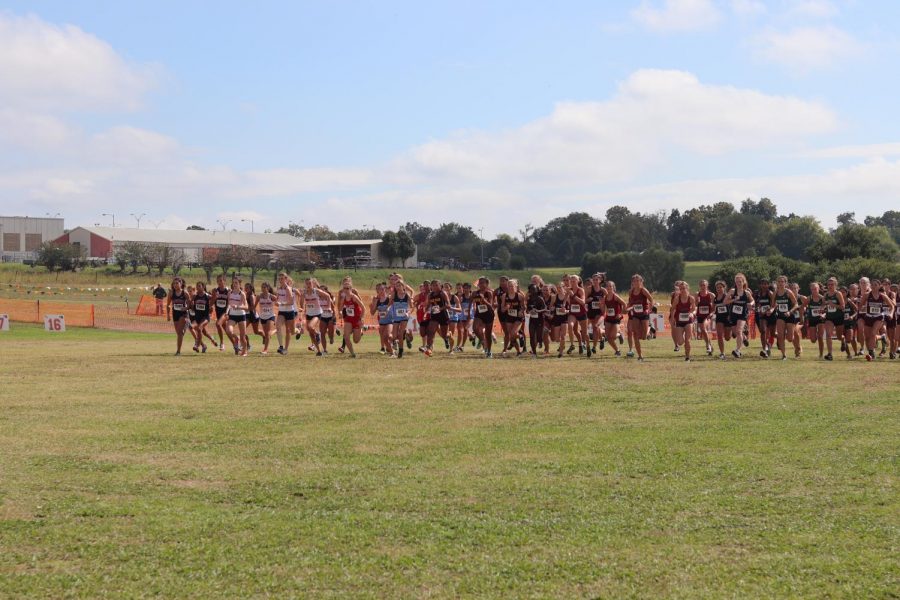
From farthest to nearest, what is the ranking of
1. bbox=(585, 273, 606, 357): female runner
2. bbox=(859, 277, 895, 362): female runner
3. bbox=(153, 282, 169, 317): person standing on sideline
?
1. bbox=(153, 282, 169, 317): person standing on sideline
2. bbox=(585, 273, 606, 357): female runner
3. bbox=(859, 277, 895, 362): female runner

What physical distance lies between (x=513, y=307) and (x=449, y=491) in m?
16.9

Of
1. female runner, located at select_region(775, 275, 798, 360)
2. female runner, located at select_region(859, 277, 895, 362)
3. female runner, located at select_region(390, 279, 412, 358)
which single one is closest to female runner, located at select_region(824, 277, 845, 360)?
female runner, located at select_region(859, 277, 895, 362)

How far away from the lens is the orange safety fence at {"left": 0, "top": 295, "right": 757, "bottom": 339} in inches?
1661

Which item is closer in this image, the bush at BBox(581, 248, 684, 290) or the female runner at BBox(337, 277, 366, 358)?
the female runner at BBox(337, 277, 366, 358)

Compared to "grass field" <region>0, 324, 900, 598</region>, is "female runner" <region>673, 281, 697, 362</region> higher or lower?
higher

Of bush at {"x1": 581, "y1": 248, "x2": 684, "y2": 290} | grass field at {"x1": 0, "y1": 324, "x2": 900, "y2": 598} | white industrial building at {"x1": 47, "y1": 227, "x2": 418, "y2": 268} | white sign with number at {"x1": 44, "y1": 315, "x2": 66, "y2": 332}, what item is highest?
white industrial building at {"x1": 47, "y1": 227, "x2": 418, "y2": 268}

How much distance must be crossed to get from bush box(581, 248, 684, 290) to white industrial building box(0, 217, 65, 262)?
270 feet

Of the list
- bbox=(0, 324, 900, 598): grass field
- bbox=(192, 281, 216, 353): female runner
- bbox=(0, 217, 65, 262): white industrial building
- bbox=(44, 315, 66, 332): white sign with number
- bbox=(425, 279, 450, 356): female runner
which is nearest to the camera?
bbox=(0, 324, 900, 598): grass field

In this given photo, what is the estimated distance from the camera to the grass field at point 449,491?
21.6 ft

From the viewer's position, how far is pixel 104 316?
47.0 metres

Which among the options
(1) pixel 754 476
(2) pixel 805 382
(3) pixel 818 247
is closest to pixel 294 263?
(3) pixel 818 247

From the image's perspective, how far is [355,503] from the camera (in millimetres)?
8508

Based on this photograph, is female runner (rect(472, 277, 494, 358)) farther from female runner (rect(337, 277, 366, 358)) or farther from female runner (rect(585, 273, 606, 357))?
female runner (rect(337, 277, 366, 358))

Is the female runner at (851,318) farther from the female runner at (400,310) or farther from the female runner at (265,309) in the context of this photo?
the female runner at (265,309)
